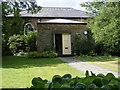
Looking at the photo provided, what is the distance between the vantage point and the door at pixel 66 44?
30.3 feet

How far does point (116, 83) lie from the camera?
0.72 m

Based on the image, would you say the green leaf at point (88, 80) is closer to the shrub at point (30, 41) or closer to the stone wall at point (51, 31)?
the stone wall at point (51, 31)

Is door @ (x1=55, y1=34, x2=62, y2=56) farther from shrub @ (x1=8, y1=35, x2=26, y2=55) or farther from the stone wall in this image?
shrub @ (x1=8, y1=35, x2=26, y2=55)

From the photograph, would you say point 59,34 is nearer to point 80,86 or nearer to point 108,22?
point 108,22

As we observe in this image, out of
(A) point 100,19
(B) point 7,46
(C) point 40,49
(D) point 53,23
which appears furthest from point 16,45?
(A) point 100,19

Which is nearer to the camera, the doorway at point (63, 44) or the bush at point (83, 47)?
the bush at point (83, 47)

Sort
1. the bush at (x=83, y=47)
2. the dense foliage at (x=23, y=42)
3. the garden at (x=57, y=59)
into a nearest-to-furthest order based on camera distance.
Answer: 1. the garden at (x=57, y=59)
2. the bush at (x=83, y=47)
3. the dense foliage at (x=23, y=42)

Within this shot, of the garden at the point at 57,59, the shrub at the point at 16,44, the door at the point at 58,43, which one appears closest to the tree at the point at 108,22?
the garden at the point at 57,59

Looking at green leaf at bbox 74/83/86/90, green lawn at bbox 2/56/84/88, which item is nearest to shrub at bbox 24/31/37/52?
green lawn at bbox 2/56/84/88

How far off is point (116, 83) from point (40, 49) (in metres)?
8.44

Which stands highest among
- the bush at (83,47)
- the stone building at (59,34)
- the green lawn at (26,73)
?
the stone building at (59,34)

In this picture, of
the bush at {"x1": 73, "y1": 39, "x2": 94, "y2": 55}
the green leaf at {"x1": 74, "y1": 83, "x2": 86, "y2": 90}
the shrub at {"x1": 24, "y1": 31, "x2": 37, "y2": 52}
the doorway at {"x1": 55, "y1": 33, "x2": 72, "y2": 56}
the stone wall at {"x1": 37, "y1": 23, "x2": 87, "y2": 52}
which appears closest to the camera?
the green leaf at {"x1": 74, "y1": 83, "x2": 86, "y2": 90}

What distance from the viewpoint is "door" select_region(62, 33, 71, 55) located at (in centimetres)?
923

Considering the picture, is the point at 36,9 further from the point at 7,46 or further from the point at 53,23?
the point at 7,46
